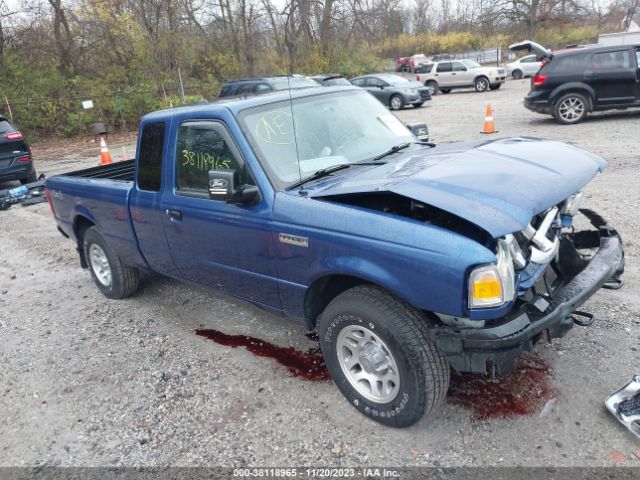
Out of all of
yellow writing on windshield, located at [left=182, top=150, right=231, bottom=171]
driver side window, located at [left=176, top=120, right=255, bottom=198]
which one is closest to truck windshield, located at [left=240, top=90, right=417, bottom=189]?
driver side window, located at [left=176, top=120, right=255, bottom=198]

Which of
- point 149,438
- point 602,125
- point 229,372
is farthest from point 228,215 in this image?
point 602,125

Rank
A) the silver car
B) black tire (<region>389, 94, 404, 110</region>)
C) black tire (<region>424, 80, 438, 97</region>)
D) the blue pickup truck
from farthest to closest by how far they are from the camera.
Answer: black tire (<region>424, 80, 438, 97</region>)
black tire (<region>389, 94, 404, 110</region>)
the silver car
the blue pickup truck

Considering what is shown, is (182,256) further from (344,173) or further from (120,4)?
(120,4)

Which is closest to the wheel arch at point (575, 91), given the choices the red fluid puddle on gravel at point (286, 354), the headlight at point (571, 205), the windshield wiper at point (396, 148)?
the windshield wiper at point (396, 148)

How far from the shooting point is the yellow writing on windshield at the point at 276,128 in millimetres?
3451

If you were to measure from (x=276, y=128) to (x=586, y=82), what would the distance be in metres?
10.7

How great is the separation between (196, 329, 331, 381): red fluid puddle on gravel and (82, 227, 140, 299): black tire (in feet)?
3.75

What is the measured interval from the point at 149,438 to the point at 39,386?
126cm

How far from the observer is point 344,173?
340cm

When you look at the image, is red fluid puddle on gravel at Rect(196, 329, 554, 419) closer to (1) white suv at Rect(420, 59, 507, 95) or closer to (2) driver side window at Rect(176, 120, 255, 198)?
(2) driver side window at Rect(176, 120, 255, 198)

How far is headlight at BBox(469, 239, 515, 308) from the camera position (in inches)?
95.2

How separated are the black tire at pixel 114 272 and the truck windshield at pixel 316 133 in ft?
7.70

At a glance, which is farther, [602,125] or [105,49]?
[105,49]

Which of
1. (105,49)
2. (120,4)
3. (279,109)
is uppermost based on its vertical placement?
(120,4)
